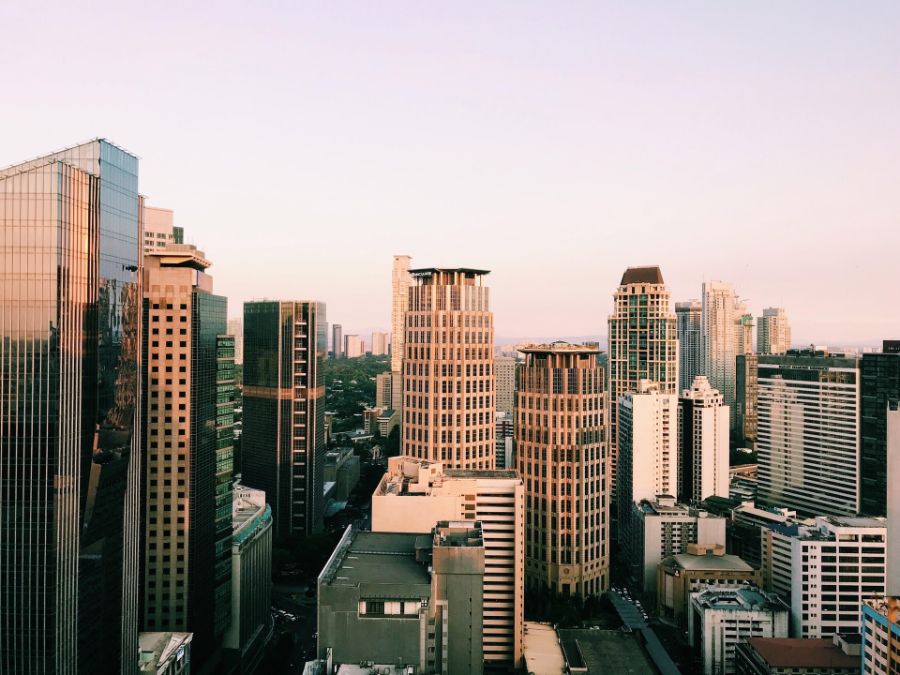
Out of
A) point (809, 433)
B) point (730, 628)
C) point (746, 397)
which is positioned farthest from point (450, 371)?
point (746, 397)

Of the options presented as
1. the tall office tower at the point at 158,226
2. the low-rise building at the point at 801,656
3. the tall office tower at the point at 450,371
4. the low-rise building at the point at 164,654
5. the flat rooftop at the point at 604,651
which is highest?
the tall office tower at the point at 158,226

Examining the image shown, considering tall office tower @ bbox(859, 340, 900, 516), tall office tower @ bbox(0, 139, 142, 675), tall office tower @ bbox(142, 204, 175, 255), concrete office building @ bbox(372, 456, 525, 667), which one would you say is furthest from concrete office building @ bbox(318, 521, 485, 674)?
tall office tower @ bbox(859, 340, 900, 516)

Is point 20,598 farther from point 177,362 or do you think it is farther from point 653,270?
point 653,270

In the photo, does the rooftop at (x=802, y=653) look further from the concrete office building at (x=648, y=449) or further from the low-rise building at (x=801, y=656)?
the concrete office building at (x=648, y=449)

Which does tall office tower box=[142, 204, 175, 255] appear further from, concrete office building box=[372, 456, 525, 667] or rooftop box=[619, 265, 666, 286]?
rooftop box=[619, 265, 666, 286]

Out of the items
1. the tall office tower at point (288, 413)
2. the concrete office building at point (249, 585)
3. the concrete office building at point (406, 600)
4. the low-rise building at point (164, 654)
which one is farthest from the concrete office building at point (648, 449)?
the low-rise building at point (164, 654)

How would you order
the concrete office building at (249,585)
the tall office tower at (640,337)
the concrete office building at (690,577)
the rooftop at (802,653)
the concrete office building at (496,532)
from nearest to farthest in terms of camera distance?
the rooftop at (802,653) < the concrete office building at (496,532) < the concrete office building at (249,585) < the concrete office building at (690,577) < the tall office tower at (640,337)

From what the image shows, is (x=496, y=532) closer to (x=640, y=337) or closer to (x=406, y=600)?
(x=406, y=600)
